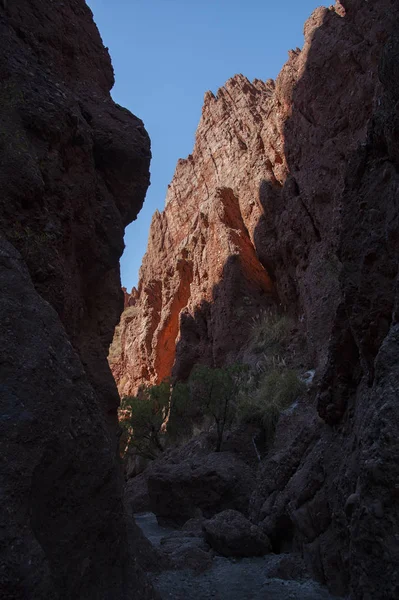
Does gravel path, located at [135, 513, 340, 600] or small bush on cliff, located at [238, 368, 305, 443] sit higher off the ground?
small bush on cliff, located at [238, 368, 305, 443]

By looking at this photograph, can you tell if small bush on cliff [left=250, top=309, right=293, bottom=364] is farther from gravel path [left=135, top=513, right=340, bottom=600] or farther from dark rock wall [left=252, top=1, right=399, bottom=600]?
gravel path [left=135, top=513, right=340, bottom=600]

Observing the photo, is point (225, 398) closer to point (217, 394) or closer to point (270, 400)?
point (217, 394)

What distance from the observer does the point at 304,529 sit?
236 inches

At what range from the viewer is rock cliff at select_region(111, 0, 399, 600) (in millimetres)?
4312

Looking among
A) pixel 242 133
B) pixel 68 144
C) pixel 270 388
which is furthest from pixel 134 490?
pixel 242 133

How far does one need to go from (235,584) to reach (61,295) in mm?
4368

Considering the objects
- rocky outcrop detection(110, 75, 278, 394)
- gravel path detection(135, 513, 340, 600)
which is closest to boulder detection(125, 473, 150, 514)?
rocky outcrop detection(110, 75, 278, 394)

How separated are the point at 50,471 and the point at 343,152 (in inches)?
565

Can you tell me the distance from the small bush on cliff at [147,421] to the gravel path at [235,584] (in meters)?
9.44

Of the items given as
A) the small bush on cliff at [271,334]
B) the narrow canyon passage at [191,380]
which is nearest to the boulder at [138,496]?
the narrow canyon passage at [191,380]

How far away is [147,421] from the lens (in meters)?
16.5

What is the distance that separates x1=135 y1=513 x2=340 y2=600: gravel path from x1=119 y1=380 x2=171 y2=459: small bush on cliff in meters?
9.44

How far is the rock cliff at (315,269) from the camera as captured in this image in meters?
4.31

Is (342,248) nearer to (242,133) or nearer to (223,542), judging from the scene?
(223,542)
